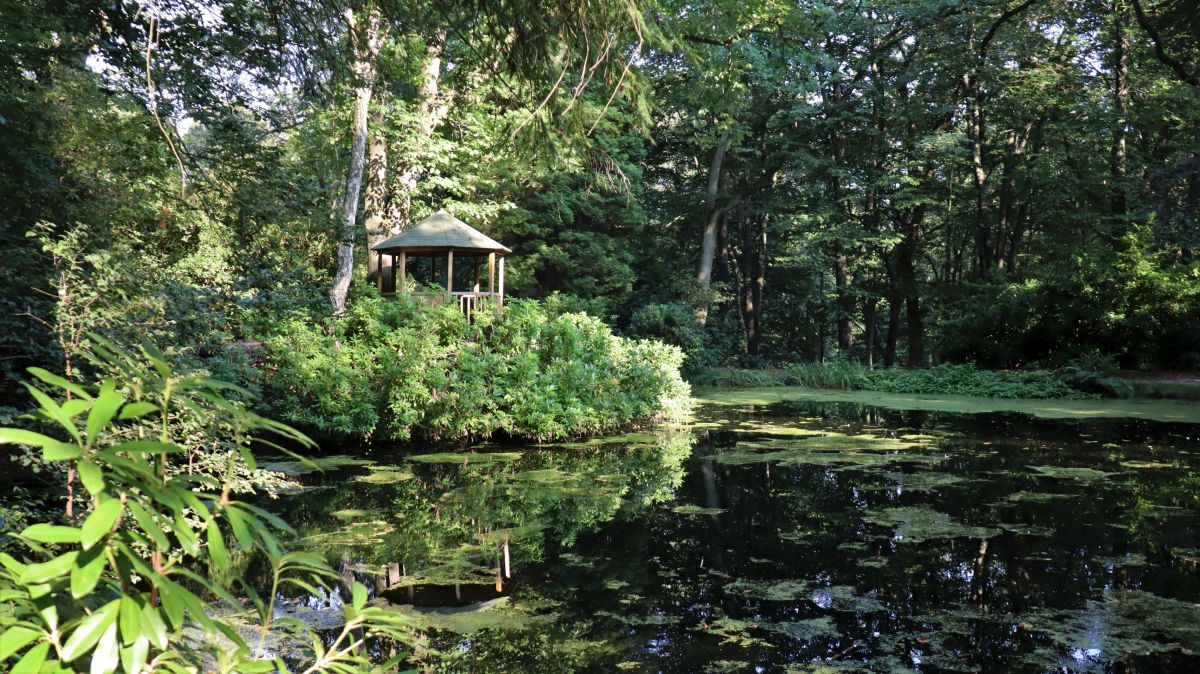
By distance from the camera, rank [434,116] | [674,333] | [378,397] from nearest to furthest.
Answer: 1. [378,397]
2. [434,116]
3. [674,333]

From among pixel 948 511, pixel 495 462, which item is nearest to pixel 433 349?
pixel 495 462

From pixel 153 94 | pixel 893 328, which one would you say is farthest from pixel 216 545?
pixel 893 328

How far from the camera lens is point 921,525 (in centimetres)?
479

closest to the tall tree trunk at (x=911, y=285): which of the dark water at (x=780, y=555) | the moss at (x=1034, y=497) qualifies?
the dark water at (x=780, y=555)

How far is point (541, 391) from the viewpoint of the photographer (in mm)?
8031

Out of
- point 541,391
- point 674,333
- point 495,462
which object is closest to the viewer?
point 495,462

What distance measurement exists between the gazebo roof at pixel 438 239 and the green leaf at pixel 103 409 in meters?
9.82

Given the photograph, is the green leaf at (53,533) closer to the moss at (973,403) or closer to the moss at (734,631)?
the moss at (734,631)

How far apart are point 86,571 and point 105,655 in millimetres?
99

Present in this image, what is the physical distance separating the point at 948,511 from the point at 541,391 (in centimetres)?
409

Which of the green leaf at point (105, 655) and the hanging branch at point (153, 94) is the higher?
the hanging branch at point (153, 94)

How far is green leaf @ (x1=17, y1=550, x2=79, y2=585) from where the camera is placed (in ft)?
2.77

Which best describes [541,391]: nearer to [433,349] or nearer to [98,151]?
[433,349]

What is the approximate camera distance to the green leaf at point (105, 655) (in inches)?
34.1
